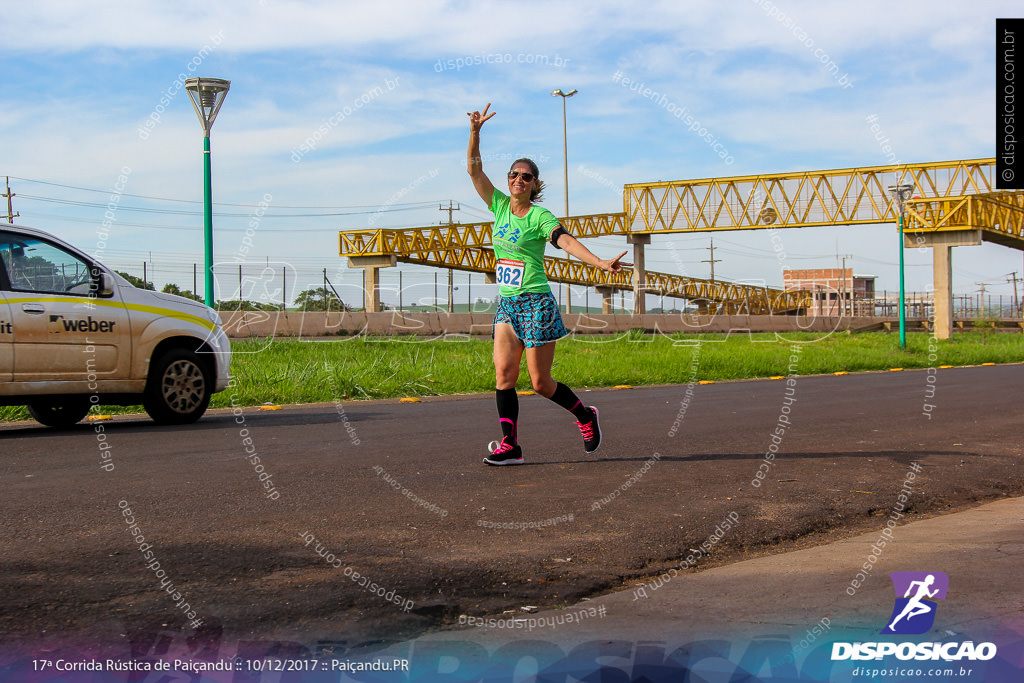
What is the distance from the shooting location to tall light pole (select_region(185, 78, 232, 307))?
1523 cm

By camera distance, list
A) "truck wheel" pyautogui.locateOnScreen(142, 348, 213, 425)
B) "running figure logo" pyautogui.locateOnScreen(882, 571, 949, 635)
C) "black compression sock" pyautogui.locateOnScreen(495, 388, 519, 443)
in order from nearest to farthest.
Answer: "running figure logo" pyautogui.locateOnScreen(882, 571, 949, 635), "black compression sock" pyautogui.locateOnScreen(495, 388, 519, 443), "truck wheel" pyautogui.locateOnScreen(142, 348, 213, 425)

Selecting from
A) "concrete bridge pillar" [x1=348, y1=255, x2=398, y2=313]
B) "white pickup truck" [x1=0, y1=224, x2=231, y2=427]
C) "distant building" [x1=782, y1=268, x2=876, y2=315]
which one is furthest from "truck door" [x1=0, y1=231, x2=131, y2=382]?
"distant building" [x1=782, y1=268, x2=876, y2=315]

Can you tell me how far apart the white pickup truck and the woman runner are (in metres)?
4.28

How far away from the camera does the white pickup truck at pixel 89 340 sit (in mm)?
8672

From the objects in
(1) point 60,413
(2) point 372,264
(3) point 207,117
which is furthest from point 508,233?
(2) point 372,264

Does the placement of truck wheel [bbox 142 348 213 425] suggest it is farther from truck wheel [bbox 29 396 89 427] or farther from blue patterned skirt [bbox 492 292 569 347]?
blue patterned skirt [bbox 492 292 569 347]

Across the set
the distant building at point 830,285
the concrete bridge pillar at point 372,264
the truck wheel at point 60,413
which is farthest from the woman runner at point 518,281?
the distant building at point 830,285

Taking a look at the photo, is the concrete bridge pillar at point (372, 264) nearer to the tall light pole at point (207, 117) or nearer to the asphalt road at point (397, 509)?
the tall light pole at point (207, 117)

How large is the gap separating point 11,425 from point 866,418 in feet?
29.2

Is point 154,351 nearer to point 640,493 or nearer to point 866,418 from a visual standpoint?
point 640,493

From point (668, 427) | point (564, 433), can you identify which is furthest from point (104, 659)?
point (668, 427)

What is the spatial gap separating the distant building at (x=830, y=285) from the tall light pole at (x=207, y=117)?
72.3 meters

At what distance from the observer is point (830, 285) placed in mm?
127438

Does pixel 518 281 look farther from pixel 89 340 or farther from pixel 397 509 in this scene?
pixel 89 340
